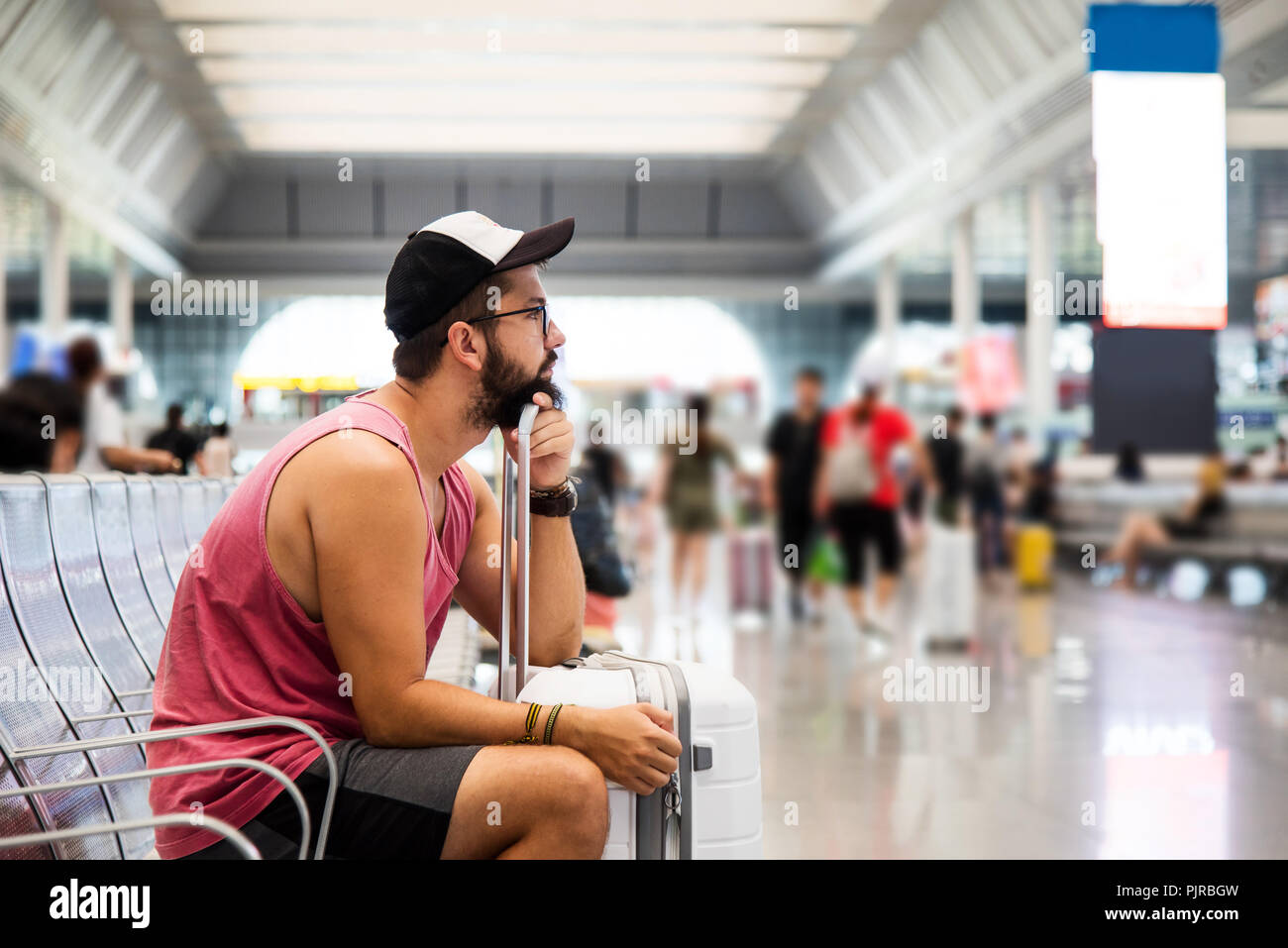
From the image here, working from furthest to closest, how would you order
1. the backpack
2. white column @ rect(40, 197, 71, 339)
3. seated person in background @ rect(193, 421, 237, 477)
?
white column @ rect(40, 197, 71, 339)
the backpack
seated person in background @ rect(193, 421, 237, 477)

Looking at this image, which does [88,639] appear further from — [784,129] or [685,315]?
[685,315]

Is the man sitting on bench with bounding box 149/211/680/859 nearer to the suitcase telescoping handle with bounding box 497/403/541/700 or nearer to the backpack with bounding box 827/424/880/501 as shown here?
the suitcase telescoping handle with bounding box 497/403/541/700

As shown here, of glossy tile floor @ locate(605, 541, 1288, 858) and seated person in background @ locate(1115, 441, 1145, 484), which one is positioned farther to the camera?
seated person in background @ locate(1115, 441, 1145, 484)

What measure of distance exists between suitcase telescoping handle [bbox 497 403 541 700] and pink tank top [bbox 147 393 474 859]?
15 centimetres

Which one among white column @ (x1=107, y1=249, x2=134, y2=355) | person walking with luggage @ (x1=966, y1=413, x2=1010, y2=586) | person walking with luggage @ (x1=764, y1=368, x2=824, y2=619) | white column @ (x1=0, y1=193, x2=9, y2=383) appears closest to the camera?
person walking with luggage @ (x1=764, y1=368, x2=824, y2=619)

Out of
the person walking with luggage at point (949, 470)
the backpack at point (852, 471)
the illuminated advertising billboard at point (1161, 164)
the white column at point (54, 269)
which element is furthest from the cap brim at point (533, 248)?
the white column at point (54, 269)

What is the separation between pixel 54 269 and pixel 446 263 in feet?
44.2

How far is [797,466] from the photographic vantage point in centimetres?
827

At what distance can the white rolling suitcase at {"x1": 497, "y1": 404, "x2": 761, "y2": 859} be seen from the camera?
5.46 ft

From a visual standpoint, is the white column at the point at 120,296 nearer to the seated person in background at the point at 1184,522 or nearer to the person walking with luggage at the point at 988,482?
the person walking with luggage at the point at 988,482

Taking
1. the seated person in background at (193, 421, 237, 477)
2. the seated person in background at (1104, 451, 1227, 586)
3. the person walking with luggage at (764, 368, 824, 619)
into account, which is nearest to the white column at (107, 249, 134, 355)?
the person walking with luggage at (764, 368, 824, 619)

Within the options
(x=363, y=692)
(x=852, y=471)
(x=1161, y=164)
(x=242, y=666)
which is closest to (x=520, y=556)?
(x=363, y=692)

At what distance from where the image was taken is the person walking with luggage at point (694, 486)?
336 inches
